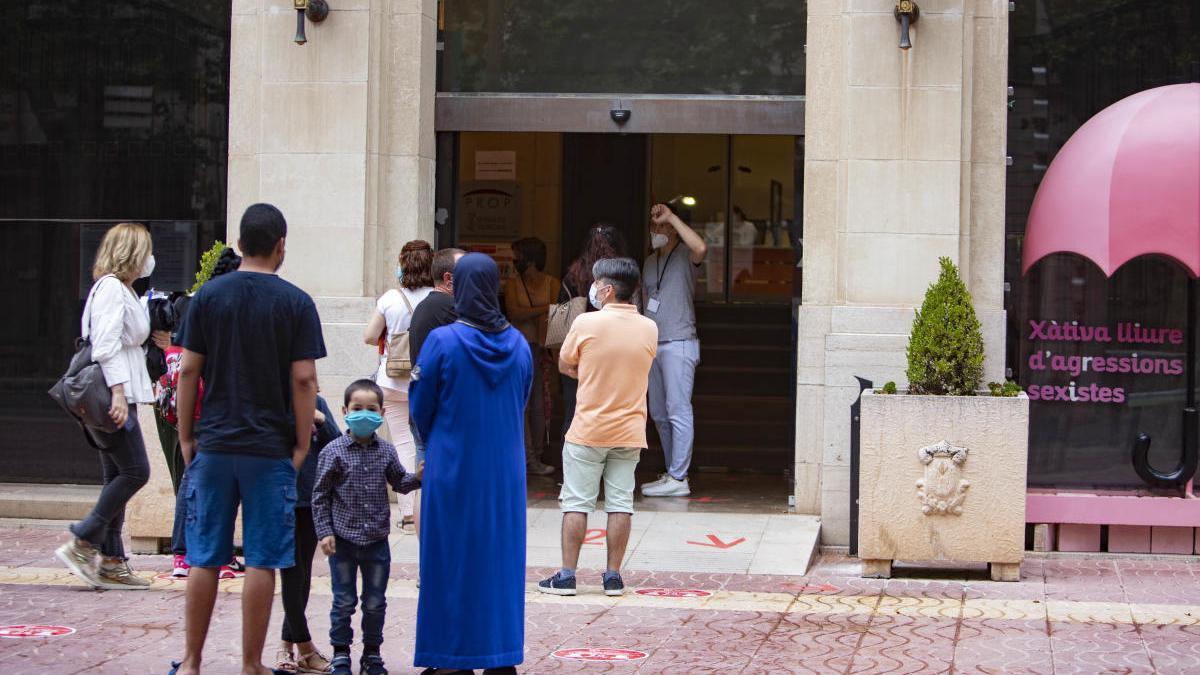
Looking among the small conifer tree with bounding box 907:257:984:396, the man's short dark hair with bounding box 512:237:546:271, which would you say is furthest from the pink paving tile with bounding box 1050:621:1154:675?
the man's short dark hair with bounding box 512:237:546:271

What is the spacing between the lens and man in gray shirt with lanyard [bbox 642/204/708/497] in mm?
12219

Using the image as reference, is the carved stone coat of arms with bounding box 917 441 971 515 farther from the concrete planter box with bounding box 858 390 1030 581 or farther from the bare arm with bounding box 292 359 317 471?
the bare arm with bounding box 292 359 317 471

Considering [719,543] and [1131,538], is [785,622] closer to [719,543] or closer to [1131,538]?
[719,543]

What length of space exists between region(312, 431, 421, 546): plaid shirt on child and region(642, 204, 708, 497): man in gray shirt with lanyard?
5311 mm

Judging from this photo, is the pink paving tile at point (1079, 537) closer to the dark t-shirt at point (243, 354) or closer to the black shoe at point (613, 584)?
the black shoe at point (613, 584)

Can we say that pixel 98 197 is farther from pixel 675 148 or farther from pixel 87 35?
pixel 675 148

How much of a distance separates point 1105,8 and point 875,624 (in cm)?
496

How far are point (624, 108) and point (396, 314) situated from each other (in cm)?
248

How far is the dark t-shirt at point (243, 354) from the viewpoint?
21.6ft

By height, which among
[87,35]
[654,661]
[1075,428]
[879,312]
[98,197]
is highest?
[87,35]

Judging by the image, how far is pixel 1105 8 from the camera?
1110cm

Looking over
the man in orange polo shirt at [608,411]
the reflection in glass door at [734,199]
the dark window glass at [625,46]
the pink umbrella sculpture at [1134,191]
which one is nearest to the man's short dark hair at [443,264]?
the man in orange polo shirt at [608,411]

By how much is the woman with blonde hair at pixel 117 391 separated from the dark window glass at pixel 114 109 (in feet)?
9.91

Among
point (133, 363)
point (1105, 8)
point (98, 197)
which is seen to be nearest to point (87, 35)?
point (98, 197)
